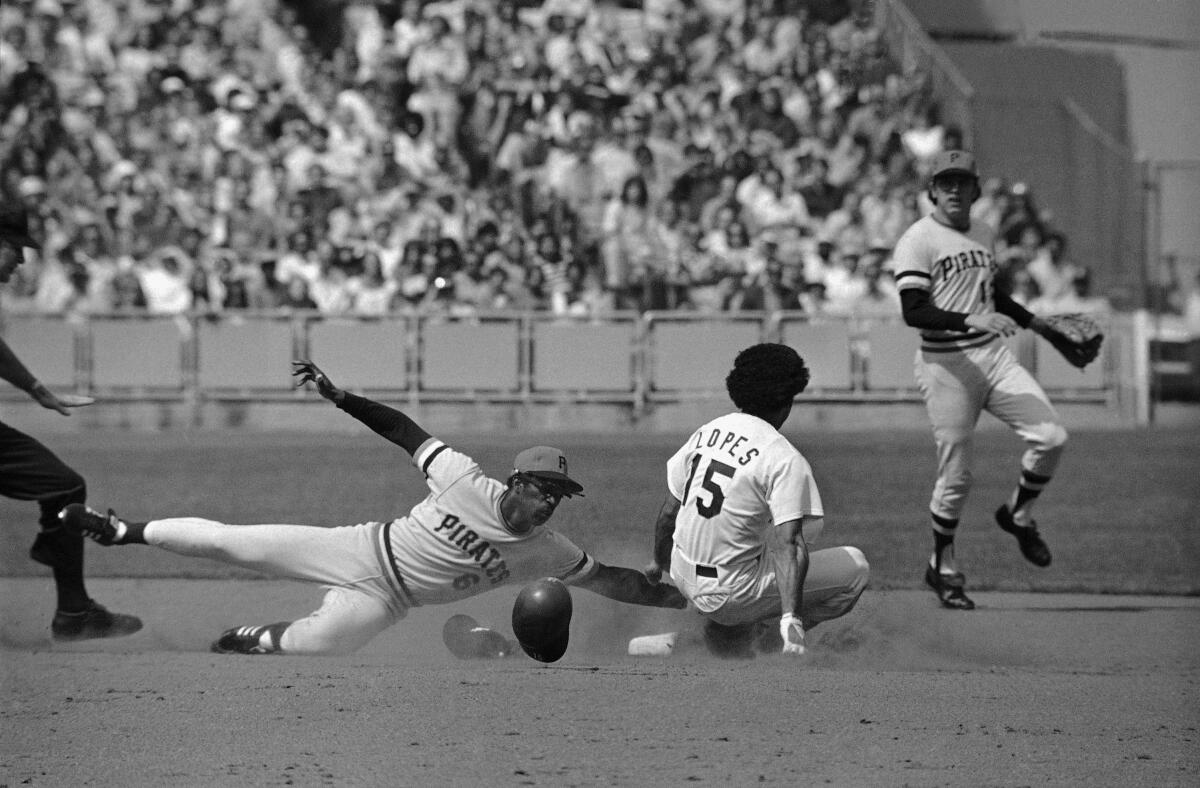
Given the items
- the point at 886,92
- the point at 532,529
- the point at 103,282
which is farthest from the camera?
the point at 886,92

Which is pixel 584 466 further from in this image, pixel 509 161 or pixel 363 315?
pixel 509 161

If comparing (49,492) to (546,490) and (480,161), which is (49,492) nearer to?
(546,490)

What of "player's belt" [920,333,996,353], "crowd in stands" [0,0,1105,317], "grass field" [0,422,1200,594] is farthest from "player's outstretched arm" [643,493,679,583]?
"crowd in stands" [0,0,1105,317]

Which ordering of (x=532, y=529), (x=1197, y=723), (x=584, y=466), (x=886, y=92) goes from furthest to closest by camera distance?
(x=886, y=92), (x=584, y=466), (x=532, y=529), (x=1197, y=723)

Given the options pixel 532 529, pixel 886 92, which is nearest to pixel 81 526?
pixel 532 529

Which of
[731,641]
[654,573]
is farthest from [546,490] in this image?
[731,641]

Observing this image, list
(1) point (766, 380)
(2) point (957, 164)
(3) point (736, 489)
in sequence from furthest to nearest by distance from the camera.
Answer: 1. (2) point (957, 164)
2. (1) point (766, 380)
3. (3) point (736, 489)

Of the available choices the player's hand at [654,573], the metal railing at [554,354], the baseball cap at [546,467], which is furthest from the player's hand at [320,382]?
the metal railing at [554,354]
